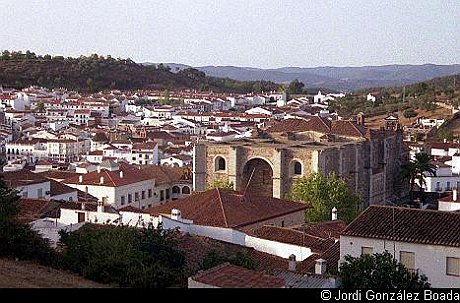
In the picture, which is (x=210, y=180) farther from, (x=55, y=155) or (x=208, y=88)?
(x=208, y=88)

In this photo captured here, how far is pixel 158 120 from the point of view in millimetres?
89062

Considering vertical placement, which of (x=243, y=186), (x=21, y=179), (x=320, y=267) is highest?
(x=320, y=267)

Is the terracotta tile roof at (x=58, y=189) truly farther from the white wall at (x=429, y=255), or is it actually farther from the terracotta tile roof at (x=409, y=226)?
the white wall at (x=429, y=255)

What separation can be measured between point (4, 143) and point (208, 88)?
8632 centimetres

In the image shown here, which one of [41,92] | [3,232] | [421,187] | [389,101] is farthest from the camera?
[41,92]

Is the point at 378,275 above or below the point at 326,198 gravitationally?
above

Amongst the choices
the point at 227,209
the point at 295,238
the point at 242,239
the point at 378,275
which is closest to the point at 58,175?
the point at 227,209

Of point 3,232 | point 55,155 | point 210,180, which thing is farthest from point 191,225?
point 55,155

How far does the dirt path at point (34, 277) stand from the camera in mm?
14188

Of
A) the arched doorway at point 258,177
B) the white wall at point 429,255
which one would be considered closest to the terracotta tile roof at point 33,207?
the white wall at point 429,255

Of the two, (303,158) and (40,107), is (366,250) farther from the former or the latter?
(40,107)

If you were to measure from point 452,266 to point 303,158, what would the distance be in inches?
877

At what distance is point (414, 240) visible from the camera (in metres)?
17.2

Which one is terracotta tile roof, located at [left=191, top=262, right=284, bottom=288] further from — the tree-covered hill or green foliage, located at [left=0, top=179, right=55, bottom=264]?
the tree-covered hill
